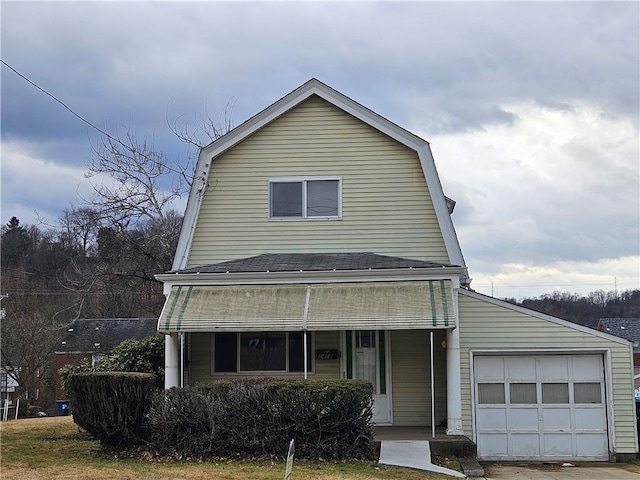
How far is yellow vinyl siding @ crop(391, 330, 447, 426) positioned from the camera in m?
15.7

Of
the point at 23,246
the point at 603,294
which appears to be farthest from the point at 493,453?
the point at 603,294

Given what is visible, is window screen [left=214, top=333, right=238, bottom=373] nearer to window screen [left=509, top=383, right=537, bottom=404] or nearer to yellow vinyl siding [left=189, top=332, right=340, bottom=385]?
yellow vinyl siding [left=189, top=332, right=340, bottom=385]

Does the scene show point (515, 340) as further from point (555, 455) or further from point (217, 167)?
point (217, 167)

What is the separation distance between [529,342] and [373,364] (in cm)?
326

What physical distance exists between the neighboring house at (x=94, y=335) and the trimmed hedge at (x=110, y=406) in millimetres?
29867

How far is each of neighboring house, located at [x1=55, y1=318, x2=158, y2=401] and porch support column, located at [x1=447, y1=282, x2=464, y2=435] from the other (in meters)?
30.1

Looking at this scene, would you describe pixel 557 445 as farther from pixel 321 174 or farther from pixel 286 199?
pixel 286 199

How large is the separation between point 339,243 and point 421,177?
7.61 feet

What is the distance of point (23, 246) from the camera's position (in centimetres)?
5719

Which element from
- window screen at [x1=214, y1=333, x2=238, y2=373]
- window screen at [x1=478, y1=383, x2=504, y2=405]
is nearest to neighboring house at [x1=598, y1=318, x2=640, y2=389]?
window screen at [x1=478, y1=383, x2=504, y2=405]

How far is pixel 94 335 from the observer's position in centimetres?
4312

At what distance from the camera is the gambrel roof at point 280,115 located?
1630cm

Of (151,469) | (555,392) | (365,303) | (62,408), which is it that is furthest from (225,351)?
(62,408)

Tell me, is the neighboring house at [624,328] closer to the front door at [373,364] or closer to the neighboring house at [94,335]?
the neighboring house at [94,335]
